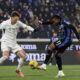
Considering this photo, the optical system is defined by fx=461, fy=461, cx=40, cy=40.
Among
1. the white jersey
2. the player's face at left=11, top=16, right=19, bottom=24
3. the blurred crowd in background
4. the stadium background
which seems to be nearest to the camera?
the player's face at left=11, top=16, right=19, bottom=24

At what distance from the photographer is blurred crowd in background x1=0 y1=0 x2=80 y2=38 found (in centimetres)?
2888

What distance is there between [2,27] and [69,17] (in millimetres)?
15566

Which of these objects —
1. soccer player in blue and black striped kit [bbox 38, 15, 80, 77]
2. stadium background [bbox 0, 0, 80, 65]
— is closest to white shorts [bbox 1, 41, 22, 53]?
soccer player in blue and black striped kit [bbox 38, 15, 80, 77]

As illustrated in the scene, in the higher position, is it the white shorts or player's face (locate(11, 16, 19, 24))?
player's face (locate(11, 16, 19, 24))

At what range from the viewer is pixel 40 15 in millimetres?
29891

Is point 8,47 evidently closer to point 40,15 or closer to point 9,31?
point 9,31

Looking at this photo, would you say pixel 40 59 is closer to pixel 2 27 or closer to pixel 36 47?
pixel 36 47

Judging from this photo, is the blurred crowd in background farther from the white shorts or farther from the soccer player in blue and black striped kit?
the white shorts

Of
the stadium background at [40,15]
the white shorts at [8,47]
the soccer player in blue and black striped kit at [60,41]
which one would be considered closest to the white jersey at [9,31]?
the white shorts at [8,47]

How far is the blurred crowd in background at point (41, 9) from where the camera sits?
94.7 ft

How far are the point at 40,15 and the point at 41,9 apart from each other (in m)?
0.57

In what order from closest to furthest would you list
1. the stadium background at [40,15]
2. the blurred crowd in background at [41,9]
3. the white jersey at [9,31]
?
the white jersey at [9,31]
the stadium background at [40,15]
the blurred crowd in background at [41,9]

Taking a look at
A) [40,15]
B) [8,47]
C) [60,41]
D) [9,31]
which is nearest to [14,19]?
[9,31]

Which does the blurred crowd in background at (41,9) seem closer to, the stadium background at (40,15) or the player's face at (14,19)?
the stadium background at (40,15)
